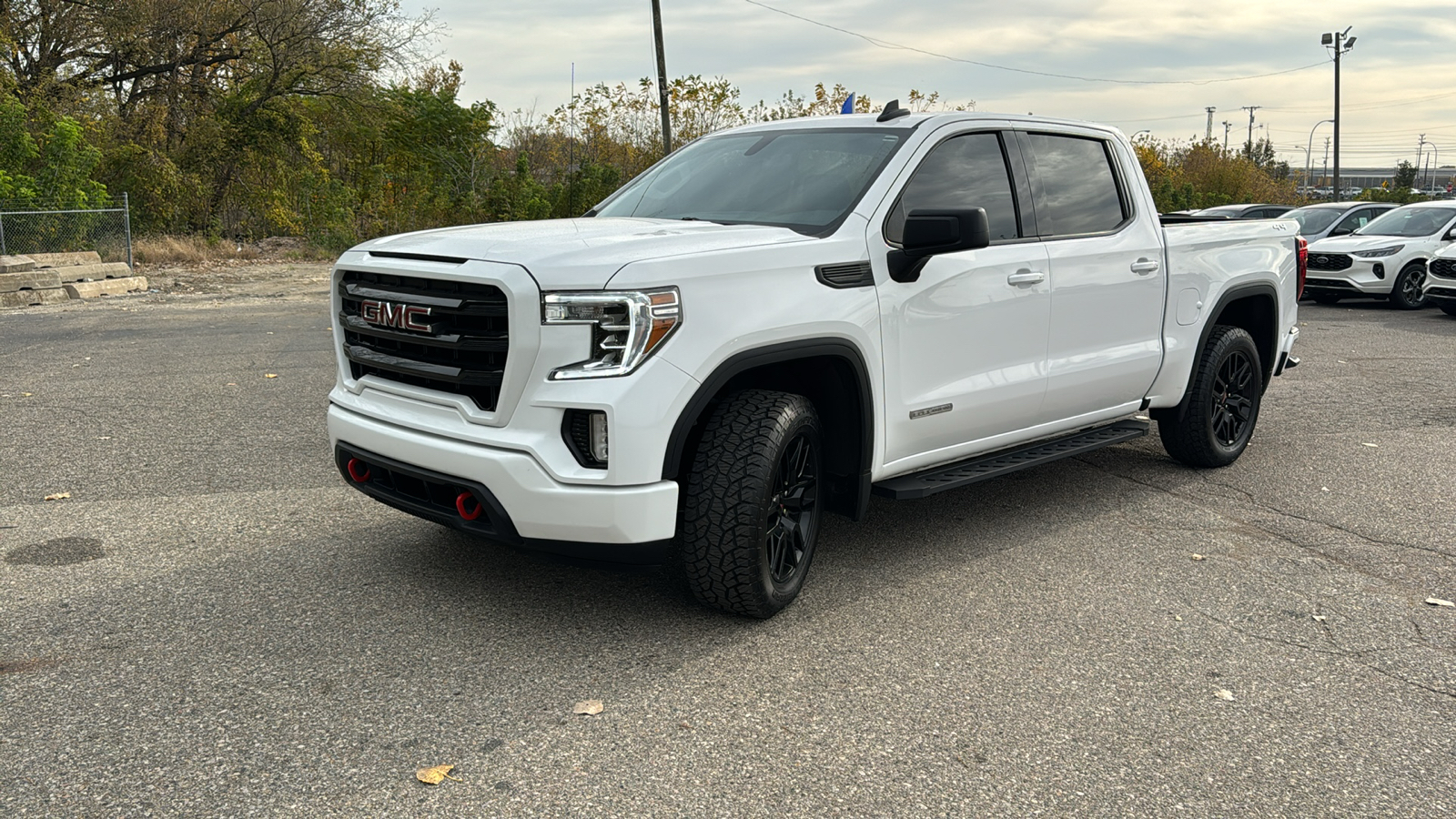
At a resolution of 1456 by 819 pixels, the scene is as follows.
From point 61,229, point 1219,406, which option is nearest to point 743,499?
point 1219,406

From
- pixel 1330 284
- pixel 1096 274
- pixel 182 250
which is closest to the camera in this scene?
pixel 1096 274

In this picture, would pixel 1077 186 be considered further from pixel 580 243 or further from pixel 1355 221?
pixel 1355 221

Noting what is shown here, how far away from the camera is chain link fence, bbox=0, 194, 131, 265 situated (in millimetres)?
19484

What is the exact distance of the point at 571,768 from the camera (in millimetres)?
3117

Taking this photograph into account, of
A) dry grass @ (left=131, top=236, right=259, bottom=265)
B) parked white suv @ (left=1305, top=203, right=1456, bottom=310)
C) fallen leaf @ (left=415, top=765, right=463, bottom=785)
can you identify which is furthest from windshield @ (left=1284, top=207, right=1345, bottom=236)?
dry grass @ (left=131, top=236, right=259, bottom=265)

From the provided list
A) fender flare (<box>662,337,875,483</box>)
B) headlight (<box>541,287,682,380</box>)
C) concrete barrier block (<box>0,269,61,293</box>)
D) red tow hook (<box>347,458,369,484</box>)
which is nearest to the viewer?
headlight (<box>541,287,682,380</box>)

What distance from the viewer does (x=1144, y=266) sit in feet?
18.6

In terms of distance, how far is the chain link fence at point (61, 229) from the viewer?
19.5 metres

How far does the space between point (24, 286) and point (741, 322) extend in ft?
55.5

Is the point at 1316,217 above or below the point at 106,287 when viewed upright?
above

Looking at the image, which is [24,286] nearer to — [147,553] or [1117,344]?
[147,553]

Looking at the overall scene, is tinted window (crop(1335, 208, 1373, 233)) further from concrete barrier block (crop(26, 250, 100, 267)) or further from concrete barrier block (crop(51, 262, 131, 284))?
concrete barrier block (crop(26, 250, 100, 267))

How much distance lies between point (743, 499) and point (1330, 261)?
16677 mm

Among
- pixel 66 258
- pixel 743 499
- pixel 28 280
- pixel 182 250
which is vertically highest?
pixel 182 250
